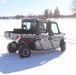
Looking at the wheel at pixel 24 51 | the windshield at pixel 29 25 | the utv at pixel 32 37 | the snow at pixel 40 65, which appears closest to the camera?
the snow at pixel 40 65

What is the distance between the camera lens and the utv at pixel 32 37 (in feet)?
30.9

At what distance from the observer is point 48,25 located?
10.4 m

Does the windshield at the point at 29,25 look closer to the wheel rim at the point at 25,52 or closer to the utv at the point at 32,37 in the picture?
the utv at the point at 32,37

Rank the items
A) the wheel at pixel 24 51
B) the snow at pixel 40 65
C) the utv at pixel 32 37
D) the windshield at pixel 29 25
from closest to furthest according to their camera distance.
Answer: the snow at pixel 40 65 → the wheel at pixel 24 51 → the utv at pixel 32 37 → the windshield at pixel 29 25

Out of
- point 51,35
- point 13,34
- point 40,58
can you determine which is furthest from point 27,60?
point 51,35

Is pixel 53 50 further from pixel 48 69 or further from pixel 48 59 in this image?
pixel 48 69

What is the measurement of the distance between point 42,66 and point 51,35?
2685 millimetres

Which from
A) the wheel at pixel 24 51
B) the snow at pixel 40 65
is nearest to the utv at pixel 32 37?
the wheel at pixel 24 51

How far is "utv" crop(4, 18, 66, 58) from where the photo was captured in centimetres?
942

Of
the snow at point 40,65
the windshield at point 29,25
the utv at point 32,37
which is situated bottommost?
the snow at point 40,65

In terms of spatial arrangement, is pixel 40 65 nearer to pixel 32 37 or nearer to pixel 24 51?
pixel 24 51

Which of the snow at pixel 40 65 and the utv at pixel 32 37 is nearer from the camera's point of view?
the snow at pixel 40 65

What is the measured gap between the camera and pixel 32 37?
9664mm

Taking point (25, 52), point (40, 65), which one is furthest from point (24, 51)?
point (40, 65)
